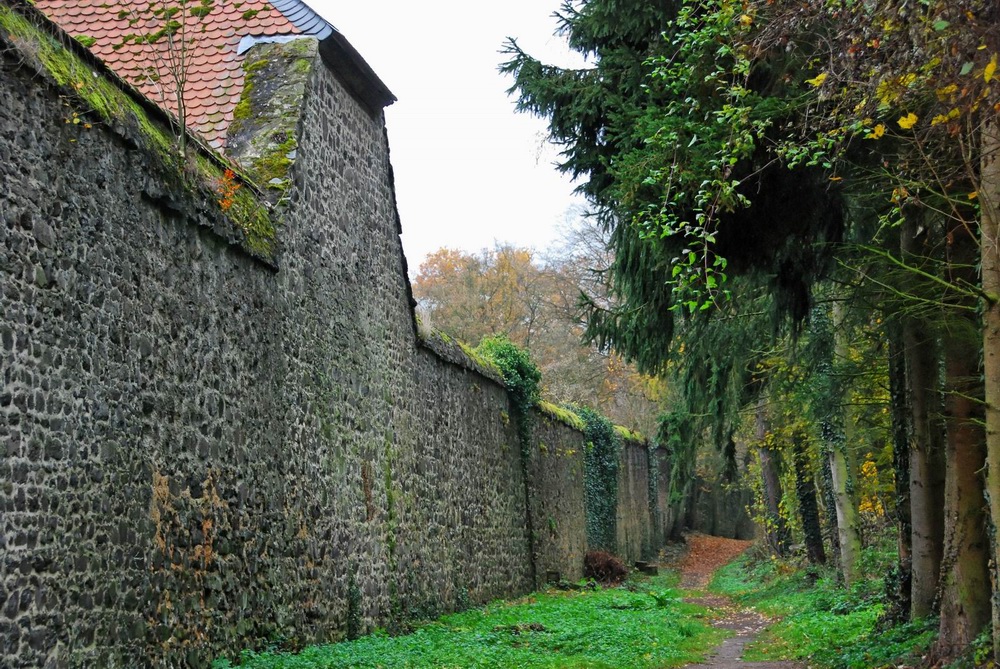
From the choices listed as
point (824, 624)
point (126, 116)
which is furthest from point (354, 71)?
point (824, 624)

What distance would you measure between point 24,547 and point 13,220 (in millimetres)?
1943

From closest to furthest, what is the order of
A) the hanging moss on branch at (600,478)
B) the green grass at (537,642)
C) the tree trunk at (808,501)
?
the green grass at (537,642), the tree trunk at (808,501), the hanging moss on branch at (600,478)

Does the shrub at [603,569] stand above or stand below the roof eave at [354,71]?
below

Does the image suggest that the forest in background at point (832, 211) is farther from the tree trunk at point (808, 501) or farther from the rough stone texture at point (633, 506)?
the rough stone texture at point (633, 506)

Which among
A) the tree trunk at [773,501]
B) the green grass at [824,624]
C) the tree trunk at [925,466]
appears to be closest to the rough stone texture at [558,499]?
the green grass at [824,624]

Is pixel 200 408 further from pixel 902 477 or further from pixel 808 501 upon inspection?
pixel 808 501

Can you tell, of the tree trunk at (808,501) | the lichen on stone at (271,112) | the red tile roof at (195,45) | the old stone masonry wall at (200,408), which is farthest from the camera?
the tree trunk at (808,501)

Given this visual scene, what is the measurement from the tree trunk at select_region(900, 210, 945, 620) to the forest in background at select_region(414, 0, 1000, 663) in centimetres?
2

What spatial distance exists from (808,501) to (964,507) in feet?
38.8

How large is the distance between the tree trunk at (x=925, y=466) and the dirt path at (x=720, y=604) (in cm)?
150

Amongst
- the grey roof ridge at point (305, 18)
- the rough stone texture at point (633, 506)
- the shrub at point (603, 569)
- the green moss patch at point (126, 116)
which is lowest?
the shrub at point (603, 569)

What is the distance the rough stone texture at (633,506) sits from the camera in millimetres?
32469

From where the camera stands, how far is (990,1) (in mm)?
5367

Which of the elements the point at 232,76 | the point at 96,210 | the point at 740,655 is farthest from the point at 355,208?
the point at 740,655
